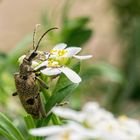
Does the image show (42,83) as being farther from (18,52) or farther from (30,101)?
(18,52)

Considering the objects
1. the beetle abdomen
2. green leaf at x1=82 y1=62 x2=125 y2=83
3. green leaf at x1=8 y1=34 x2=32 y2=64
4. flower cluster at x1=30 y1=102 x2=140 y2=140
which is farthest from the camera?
green leaf at x1=82 y1=62 x2=125 y2=83

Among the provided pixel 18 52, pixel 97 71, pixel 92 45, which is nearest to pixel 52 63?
pixel 18 52

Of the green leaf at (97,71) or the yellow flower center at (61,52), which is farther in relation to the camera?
the green leaf at (97,71)

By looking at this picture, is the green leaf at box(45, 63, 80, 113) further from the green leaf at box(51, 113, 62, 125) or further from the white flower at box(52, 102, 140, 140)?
the white flower at box(52, 102, 140, 140)

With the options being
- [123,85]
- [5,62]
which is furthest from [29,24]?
[5,62]

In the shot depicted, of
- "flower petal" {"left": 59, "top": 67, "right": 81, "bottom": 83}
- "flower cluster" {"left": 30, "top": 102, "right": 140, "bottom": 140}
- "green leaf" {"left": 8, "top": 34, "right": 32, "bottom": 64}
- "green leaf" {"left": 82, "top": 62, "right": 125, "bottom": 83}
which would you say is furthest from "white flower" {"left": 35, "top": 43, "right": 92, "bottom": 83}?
"green leaf" {"left": 82, "top": 62, "right": 125, "bottom": 83}

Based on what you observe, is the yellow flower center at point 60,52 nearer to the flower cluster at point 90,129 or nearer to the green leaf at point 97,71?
the flower cluster at point 90,129

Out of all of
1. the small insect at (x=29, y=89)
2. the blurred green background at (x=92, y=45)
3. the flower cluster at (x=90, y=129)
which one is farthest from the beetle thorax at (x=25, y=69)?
the blurred green background at (x=92, y=45)
